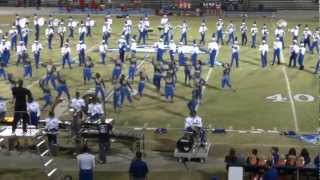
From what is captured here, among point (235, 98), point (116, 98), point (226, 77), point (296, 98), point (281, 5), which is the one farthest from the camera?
point (281, 5)

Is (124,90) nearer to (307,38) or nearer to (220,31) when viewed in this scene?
(307,38)

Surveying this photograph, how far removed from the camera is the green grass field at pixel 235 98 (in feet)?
71.2

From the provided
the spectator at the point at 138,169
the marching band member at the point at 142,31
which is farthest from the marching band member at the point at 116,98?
the marching band member at the point at 142,31

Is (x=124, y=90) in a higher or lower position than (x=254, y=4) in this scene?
lower

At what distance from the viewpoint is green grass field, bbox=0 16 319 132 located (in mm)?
21688

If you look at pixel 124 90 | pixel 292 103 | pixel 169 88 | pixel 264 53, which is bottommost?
pixel 292 103

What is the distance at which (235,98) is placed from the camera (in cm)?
2461

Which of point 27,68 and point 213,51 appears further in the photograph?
point 213,51

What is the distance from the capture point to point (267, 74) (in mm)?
28906

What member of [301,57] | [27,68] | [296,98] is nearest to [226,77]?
[296,98]

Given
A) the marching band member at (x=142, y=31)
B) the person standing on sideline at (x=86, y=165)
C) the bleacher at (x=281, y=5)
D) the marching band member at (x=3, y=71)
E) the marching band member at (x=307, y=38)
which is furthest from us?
the bleacher at (x=281, y=5)

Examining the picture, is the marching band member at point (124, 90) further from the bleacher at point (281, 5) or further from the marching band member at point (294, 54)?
the bleacher at point (281, 5)

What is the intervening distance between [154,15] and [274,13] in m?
8.87

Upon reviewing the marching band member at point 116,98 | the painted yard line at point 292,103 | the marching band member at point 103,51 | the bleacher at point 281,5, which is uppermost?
the bleacher at point 281,5
